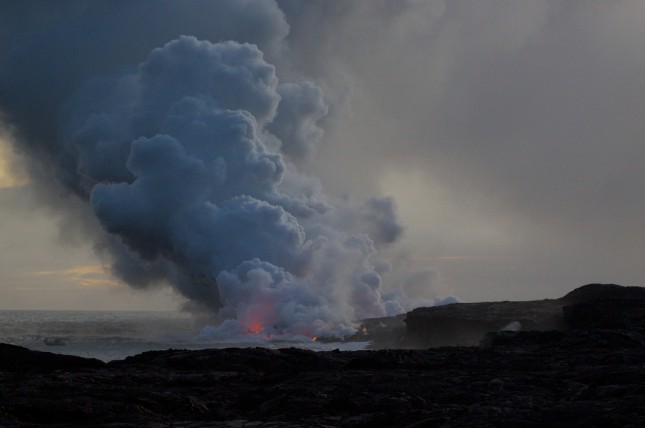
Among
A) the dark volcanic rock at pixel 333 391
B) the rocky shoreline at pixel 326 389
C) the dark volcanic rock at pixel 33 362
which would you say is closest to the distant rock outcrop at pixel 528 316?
the rocky shoreline at pixel 326 389

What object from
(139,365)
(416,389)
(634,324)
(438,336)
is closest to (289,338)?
(438,336)

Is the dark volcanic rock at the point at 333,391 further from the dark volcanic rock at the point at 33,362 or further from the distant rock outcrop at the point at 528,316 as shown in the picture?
the distant rock outcrop at the point at 528,316

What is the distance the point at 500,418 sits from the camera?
17172 mm

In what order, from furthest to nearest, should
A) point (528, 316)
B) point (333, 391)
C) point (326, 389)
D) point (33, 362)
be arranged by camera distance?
point (528, 316), point (33, 362), point (326, 389), point (333, 391)

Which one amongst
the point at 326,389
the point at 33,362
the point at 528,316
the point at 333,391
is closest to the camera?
the point at 333,391

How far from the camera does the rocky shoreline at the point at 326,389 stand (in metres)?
17.8

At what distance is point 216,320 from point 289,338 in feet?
150

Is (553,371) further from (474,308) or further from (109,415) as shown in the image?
(474,308)

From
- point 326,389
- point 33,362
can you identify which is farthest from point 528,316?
point 326,389

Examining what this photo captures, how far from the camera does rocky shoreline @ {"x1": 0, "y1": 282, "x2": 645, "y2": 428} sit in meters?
17.8

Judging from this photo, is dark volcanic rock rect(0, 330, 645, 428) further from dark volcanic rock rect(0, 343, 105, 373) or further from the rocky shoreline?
dark volcanic rock rect(0, 343, 105, 373)

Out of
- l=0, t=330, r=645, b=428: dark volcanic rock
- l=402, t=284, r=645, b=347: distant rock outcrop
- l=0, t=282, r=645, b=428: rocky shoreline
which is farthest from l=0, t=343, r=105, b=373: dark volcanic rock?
l=402, t=284, r=645, b=347: distant rock outcrop

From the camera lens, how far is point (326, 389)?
2175 cm

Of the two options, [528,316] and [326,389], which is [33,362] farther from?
[528,316]
